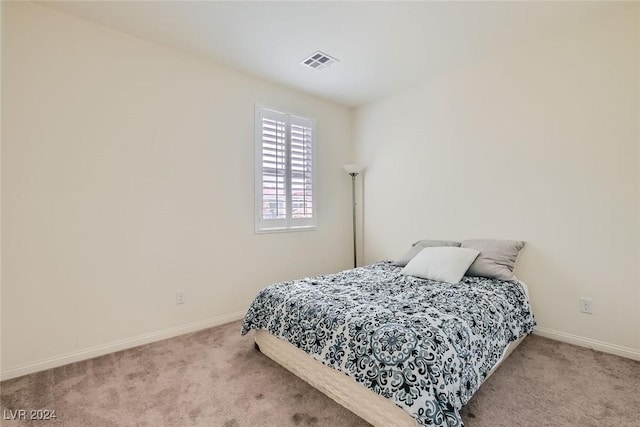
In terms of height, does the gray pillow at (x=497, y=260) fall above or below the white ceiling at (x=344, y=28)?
below

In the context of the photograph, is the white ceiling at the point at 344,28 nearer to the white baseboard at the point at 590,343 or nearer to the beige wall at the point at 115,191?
the beige wall at the point at 115,191

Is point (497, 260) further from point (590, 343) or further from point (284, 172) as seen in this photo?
point (284, 172)

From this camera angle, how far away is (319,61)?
2.97 m

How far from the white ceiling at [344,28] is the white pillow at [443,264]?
1.86 meters

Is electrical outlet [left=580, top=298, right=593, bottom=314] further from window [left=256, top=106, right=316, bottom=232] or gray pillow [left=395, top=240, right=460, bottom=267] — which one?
window [left=256, top=106, right=316, bottom=232]

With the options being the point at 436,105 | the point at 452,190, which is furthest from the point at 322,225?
the point at 436,105

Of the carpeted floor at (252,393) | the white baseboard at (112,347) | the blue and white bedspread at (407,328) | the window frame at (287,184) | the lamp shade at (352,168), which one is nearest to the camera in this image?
the blue and white bedspread at (407,328)

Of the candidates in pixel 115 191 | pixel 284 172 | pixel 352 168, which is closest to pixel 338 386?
pixel 115 191

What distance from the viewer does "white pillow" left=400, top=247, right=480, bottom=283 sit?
8.03ft

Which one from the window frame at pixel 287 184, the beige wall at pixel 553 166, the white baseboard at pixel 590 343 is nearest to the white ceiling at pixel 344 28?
the beige wall at pixel 553 166

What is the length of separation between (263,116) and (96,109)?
1531 millimetres

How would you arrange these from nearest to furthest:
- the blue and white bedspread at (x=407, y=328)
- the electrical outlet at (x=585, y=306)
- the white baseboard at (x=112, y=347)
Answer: the blue and white bedspread at (x=407, y=328) < the white baseboard at (x=112, y=347) < the electrical outlet at (x=585, y=306)

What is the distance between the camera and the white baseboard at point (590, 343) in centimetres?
222

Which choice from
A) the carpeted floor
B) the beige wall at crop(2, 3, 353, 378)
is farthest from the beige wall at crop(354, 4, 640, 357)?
the beige wall at crop(2, 3, 353, 378)
